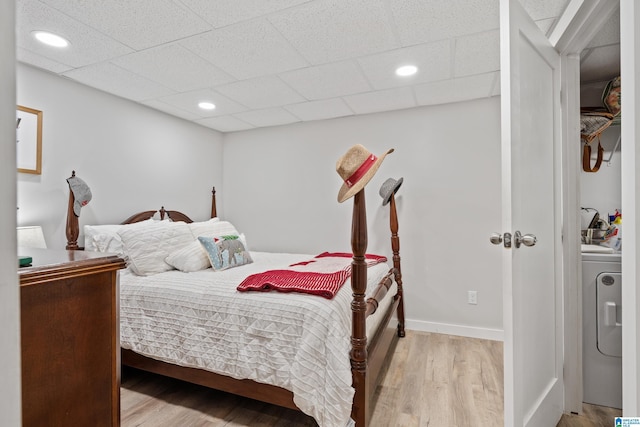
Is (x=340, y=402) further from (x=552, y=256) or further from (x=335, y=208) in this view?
(x=335, y=208)

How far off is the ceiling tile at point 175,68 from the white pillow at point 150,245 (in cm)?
125

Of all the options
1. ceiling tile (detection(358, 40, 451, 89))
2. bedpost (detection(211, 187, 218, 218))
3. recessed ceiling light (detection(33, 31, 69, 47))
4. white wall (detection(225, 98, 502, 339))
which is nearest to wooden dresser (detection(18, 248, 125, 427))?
recessed ceiling light (detection(33, 31, 69, 47))

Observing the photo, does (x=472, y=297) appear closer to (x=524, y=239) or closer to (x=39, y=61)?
(x=524, y=239)

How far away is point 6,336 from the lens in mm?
404

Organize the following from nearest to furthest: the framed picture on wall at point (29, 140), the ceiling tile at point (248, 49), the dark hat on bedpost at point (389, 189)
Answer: the ceiling tile at point (248, 49) < the framed picture on wall at point (29, 140) < the dark hat on bedpost at point (389, 189)

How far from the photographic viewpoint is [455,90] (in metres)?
3.02

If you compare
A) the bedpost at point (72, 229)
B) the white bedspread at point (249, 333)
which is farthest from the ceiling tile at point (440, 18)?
the bedpost at point (72, 229)

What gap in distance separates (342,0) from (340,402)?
2103 millimetres

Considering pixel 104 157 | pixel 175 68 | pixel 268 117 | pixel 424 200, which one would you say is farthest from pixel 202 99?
pixel 424 200

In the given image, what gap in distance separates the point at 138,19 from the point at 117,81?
1.11m

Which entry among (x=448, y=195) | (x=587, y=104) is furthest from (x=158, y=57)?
(x=587, y=104)

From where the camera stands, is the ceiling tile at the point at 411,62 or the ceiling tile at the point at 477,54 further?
the ceiling tile at the point at 411,62

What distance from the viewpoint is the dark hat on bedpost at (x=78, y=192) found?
8.57 ft

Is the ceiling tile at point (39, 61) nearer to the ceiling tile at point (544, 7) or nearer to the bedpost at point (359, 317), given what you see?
the bedpost at point (359, 317)
